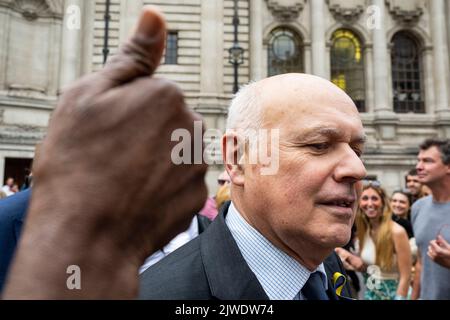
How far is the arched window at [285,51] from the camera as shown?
68.1ft

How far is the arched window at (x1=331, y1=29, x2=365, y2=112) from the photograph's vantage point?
2100 centimetres

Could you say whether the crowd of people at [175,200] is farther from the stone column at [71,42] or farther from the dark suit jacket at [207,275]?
the stone column at [71,42]

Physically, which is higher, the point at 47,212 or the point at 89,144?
the point at 89,144

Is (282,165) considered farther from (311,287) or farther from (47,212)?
(47,212)

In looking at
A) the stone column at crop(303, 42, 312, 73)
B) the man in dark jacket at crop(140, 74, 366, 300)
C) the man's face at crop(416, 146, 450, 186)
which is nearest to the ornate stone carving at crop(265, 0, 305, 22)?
the stone column at crop(303, 42, 312, 73)

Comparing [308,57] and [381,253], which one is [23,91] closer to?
[308,57]

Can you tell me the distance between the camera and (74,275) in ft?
2.61

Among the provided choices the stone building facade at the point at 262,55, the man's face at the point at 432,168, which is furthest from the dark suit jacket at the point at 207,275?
the stone building facade at the point at 262,55

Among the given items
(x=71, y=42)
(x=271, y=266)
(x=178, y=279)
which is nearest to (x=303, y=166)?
(x=271, y=266)

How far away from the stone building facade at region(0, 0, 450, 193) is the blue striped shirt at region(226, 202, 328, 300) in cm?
1444

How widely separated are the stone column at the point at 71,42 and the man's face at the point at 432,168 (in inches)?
642

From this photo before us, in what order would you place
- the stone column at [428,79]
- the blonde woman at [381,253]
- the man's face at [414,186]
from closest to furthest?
the blonde woman at [381,253], the man's face at [414,186], the stone column at [428,79]

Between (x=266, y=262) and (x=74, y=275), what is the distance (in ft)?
3.64
